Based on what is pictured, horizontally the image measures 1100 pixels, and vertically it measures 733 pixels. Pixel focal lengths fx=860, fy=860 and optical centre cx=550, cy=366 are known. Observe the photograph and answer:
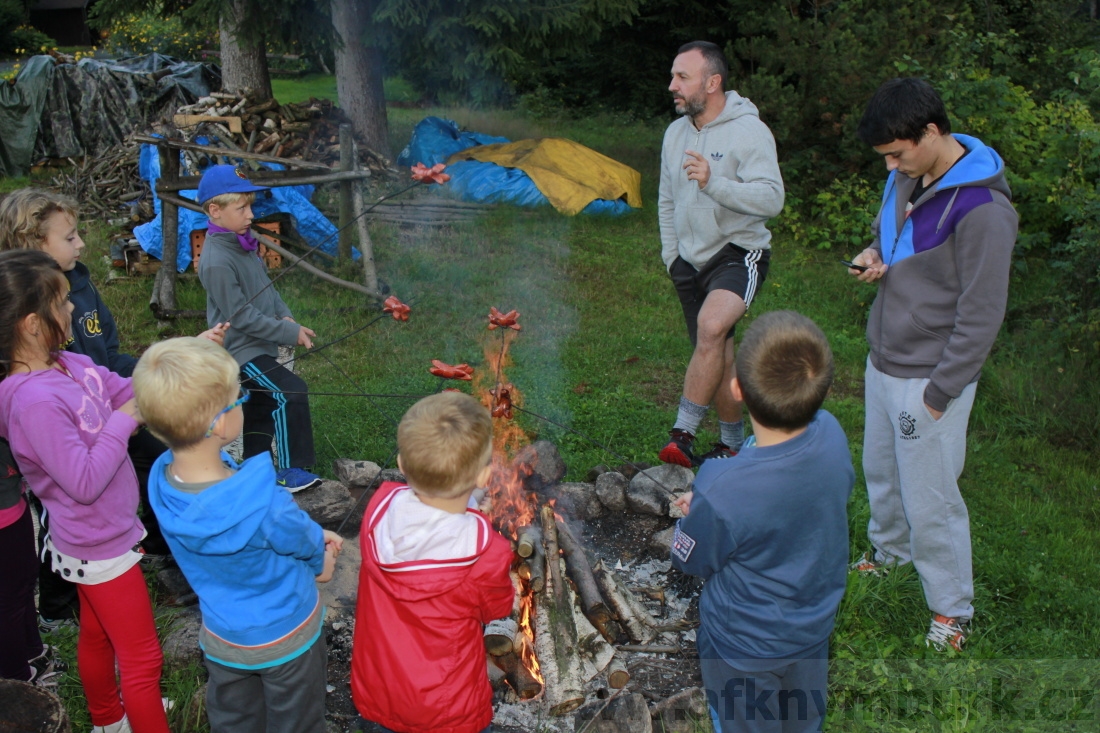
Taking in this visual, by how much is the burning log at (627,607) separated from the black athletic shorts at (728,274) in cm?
173

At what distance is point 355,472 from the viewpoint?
4.96 m

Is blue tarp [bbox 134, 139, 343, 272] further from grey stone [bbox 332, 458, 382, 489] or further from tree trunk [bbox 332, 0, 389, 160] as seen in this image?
grey stone [bbox 332, 458, 382, 489]

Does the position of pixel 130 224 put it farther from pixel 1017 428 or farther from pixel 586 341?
pixel 1017 428

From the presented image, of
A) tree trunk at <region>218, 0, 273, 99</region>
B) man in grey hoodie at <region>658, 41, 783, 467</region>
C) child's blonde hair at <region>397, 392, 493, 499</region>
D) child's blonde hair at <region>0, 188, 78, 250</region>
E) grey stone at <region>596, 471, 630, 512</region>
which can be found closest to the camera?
child's blonde hair at <region>397, 392, 493, 499</region>

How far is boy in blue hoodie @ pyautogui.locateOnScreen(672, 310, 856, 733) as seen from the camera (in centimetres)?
252

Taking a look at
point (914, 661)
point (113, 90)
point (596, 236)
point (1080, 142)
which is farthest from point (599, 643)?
point (113, 90)

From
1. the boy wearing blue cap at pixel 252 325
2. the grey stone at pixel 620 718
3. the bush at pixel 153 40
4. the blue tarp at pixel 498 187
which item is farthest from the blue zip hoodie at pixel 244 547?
the bush at pixel 153 40

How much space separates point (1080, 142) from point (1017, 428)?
114 inches

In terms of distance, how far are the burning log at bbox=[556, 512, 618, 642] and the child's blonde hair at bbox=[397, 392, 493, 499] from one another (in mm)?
1369

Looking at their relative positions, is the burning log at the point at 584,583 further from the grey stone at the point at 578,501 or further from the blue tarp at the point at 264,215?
the blue tarp at the point at 264,215

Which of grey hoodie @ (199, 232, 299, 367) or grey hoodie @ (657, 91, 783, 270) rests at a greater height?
grey hoodie @ (657, 91, 783, 270)

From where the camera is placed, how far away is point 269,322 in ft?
14.8

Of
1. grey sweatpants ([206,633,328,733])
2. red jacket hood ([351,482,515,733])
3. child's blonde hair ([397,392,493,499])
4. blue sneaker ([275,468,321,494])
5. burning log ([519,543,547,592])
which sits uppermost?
child's blonde hair ([397,392,493,499])

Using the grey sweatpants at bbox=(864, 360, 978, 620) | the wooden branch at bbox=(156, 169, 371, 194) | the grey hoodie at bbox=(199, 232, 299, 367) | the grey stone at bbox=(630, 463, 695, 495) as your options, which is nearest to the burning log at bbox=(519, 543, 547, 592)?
the grey stone at bbox=(630, 463, 695, 495)
